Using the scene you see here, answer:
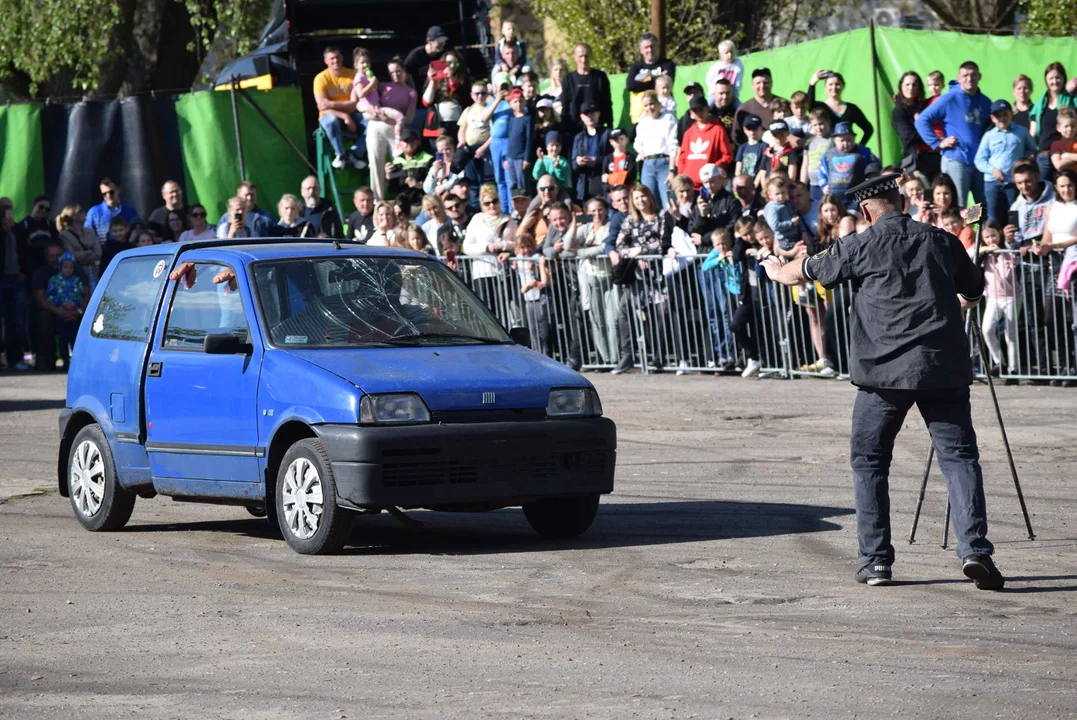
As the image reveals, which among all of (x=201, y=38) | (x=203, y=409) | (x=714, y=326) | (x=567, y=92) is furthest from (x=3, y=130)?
(x=203, y=409)

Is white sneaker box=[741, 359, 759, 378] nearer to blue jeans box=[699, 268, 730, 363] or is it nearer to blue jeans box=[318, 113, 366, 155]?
blue jeans box=[699, 268, 730, 363]

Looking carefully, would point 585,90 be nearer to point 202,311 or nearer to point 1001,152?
point 1001,152

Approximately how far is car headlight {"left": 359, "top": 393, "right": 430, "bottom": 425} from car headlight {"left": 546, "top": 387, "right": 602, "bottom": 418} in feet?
2.46

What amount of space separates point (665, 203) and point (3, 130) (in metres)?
10.3

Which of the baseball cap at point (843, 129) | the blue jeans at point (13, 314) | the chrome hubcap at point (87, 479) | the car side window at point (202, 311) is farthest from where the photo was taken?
the blue jeans at point (13, 314)

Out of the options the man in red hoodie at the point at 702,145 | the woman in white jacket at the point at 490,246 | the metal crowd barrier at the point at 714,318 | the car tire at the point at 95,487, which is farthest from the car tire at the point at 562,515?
the woman in white jacket at the point at 490,246

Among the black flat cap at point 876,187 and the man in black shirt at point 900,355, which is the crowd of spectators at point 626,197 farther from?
the man in black shirt at point 900,355

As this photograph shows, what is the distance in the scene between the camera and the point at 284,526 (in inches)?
392

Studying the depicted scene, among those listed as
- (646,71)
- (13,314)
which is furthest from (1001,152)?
(13,314)

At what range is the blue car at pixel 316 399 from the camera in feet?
31.1

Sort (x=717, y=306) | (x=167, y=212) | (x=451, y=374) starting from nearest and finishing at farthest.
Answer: (x=451, y=374)
(x=717, y=306)
(x=167, y=212)

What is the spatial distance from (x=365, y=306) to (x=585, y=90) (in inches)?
468

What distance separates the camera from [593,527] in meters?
10.7

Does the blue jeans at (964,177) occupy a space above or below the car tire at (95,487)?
above
